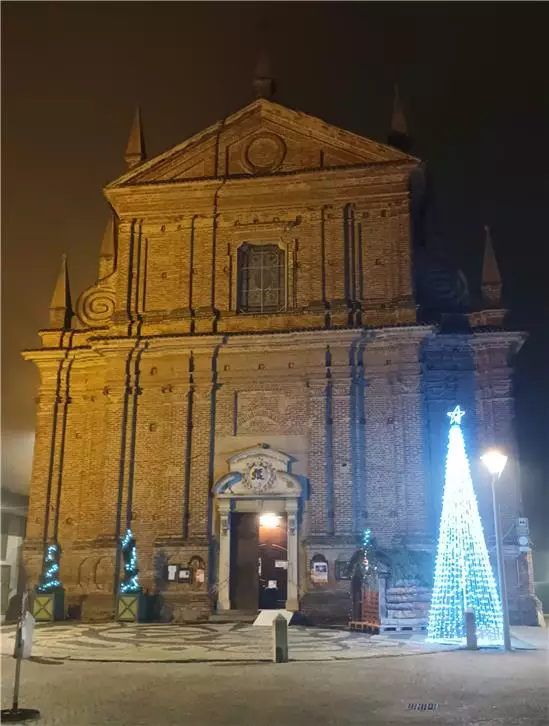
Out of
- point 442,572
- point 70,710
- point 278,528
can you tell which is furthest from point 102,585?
point 70,710

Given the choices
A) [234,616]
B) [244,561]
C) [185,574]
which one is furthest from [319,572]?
[185,574]

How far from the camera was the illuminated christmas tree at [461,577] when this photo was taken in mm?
16386

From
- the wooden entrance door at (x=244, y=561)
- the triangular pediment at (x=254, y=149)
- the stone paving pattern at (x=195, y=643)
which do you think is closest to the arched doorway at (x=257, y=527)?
the wooden entrance door at (x=244, y=561)

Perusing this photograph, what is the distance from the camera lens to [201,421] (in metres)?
23.5

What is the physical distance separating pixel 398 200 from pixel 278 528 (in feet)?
35.7

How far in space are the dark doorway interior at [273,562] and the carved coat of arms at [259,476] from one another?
0.94 metres

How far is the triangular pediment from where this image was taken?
2530 cm

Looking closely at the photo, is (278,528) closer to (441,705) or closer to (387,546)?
(387,546)

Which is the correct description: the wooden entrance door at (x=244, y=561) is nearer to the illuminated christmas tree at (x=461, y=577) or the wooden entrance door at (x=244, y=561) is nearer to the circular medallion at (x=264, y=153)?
the illuminated christmas tree at (x=461, y=577)

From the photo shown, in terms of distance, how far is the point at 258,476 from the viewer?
894 inches

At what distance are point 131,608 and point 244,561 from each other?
343 centimetres

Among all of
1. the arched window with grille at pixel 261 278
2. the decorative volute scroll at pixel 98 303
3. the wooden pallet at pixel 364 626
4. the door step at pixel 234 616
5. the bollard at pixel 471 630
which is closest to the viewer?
the bollard at pixel 471 630

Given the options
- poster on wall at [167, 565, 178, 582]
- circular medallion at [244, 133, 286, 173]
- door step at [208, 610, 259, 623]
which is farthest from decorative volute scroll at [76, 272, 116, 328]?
door step at [208, 610, 259, 623]

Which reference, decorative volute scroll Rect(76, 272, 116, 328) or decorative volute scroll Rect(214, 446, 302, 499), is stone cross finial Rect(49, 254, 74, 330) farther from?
decorative volute scroll Rect(214, 446, 302, 499)
